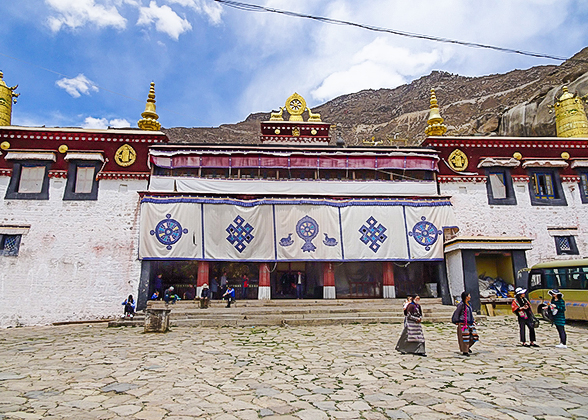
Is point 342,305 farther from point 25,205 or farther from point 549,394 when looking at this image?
point 25,205

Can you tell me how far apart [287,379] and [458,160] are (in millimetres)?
14975

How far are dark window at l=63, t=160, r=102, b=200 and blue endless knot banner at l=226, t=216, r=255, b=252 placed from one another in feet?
19.6

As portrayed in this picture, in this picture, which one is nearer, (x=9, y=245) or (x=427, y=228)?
(x=9, y=245)

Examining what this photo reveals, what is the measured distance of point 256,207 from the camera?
51.9ft

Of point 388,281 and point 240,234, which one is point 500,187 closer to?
point 388,281

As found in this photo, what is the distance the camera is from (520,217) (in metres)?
17.3

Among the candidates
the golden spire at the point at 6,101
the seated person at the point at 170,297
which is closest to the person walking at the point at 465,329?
the seated person at the point at 170,297

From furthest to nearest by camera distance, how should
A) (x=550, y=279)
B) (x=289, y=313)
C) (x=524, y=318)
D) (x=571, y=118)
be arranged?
(x=571, y=118)
(x=289, y=313)
(x=550, y=279)
(x=524, y=318)

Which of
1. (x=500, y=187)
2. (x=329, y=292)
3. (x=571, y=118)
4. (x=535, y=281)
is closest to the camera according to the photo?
(x=535, y=281)

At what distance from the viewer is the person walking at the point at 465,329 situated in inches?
303

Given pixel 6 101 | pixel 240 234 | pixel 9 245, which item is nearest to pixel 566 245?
pixel 240 234

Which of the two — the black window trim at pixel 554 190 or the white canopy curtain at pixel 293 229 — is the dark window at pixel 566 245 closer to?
the black window trim at pixel 554 190

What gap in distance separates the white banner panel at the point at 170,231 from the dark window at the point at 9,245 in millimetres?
5026

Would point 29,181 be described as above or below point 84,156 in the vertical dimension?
below
